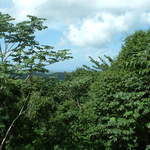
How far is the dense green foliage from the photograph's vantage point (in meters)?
7.57

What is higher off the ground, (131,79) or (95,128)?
(131,79)

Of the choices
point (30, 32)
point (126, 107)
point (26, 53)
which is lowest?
point (126, 107)

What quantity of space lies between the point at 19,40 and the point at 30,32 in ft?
1.20

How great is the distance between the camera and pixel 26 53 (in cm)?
804

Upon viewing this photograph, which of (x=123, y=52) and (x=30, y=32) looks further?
(x=123, y=52)

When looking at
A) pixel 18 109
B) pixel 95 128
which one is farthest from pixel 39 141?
pixel 95 128

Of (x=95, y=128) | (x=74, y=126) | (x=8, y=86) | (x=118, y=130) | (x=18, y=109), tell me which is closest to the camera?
(x=8, y=86)

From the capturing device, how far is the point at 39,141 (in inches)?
390

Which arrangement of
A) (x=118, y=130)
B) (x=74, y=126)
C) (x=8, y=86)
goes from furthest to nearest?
(x=74, y=126)
(x=118, y=130)
(x=8, y=86)

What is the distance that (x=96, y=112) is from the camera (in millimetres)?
9430

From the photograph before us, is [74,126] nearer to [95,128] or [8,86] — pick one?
[95,128]

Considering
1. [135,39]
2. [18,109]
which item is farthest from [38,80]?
[135,39]

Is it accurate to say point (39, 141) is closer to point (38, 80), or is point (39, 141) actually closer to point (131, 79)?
point (38, 80)

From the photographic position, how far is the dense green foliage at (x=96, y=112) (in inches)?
298
